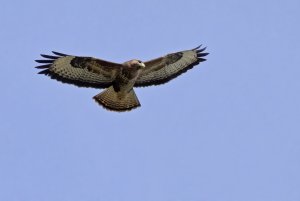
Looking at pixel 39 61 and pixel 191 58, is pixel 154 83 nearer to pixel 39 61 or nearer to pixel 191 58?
pixel 191 58

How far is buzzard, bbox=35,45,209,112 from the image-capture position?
21750 millimetres

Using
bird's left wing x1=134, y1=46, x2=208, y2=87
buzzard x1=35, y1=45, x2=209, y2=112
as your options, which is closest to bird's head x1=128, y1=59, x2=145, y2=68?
buzzard x1=35, y1=45, x2=209, y2=112

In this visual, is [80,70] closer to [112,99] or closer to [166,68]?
[112,99]

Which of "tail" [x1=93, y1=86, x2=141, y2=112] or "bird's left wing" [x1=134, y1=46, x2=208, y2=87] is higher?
"bird's left wing" [x1=134, y1=46, x2=208, y2=87]

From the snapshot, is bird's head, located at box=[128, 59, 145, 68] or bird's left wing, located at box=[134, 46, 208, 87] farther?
bird's left wing, located at box=[134, 46, 208, 87]

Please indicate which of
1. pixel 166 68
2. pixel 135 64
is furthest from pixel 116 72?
pixel 166 68

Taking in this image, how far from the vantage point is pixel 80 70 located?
22.0 metres

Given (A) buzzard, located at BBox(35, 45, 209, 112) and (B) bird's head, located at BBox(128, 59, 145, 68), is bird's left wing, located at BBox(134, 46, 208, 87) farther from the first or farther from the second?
(B) bird's head, located at BBox(128, 59, 145, 68)

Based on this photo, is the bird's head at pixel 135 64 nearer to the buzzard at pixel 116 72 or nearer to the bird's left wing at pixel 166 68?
the buzzard at pixel 116 72

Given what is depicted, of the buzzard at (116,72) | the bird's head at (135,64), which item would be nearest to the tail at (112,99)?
the buzzard at (116,72)

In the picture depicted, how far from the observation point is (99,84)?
22156 millimetres

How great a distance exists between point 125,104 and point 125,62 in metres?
1.03

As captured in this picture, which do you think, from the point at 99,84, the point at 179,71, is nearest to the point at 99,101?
the point at 99,84

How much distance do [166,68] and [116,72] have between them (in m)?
1.18
